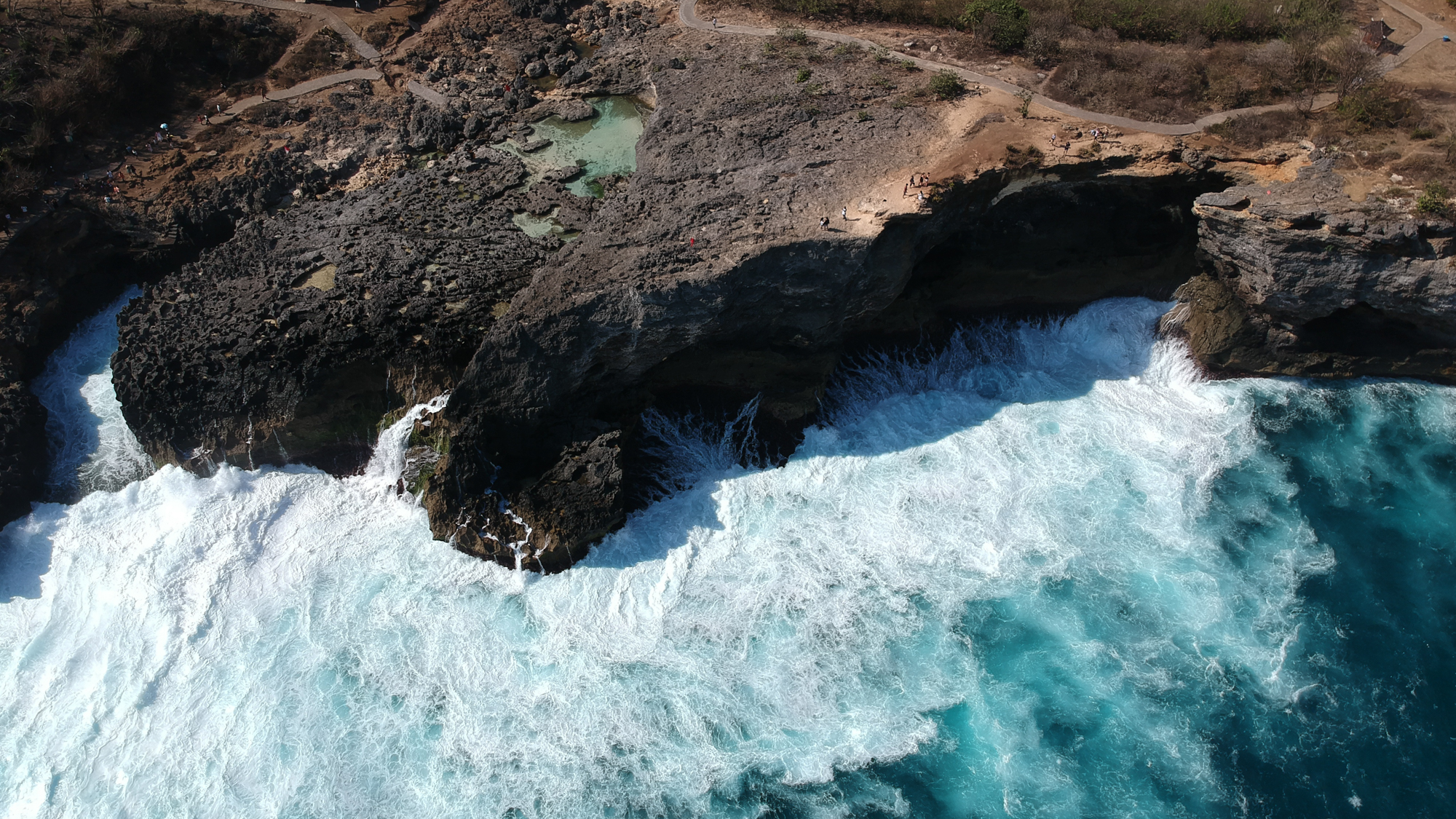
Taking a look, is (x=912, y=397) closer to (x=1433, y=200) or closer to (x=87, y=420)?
(x=1433, y=200)

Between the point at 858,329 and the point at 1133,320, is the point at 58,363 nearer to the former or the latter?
the point at 858,329

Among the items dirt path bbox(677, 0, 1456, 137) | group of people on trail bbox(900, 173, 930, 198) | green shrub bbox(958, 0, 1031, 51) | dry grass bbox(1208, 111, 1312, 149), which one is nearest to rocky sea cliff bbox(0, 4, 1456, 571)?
group of people on trail bbox(900, 173, 930, 198)

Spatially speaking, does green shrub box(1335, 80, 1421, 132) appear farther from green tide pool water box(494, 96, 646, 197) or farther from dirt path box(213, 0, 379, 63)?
dirt path box(213, 0, 379, 63)

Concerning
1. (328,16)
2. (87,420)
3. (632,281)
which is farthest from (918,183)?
(328,16)

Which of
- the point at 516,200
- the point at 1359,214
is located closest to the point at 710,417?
the point at 516,200

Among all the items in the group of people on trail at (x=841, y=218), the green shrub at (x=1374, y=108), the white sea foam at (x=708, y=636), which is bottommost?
the white sea foam at (x=708, y=636)

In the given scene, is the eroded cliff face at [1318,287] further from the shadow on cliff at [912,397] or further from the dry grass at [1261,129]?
the shadow on cliff at [912,397]

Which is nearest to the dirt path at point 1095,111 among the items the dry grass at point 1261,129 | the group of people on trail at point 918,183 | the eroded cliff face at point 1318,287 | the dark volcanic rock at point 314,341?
the dry grass at point 1261,129
